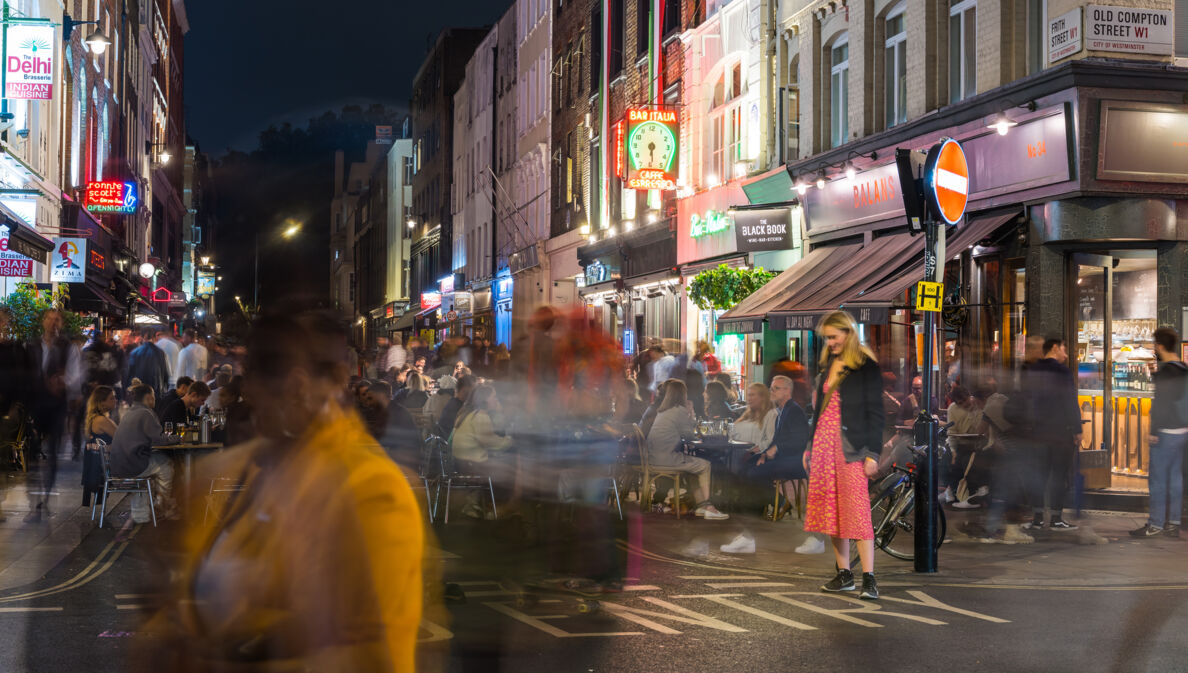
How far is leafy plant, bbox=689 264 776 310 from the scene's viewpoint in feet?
74.8

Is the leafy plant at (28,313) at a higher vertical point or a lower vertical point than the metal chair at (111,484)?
higher

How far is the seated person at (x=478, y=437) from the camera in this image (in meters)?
12.0

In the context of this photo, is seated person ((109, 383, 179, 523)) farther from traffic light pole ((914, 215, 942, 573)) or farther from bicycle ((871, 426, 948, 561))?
traffic light pole ((914, 215, 942, 573))

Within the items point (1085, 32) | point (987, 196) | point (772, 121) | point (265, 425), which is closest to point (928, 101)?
point (987, 196)

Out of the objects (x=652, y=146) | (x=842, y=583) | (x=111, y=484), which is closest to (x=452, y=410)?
(x=111, y=484)

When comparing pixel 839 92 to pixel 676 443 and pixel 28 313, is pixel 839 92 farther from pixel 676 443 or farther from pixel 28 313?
pixel 28 313

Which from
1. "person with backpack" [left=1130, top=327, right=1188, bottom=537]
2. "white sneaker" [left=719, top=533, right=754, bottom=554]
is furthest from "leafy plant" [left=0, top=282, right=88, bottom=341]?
"person with backpack" [left=1130, top=327, right=1188, bottom=537]

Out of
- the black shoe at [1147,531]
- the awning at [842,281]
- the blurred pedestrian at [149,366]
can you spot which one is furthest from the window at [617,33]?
the black shoe at [1147,531]

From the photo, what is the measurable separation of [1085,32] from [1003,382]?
14.3 feet

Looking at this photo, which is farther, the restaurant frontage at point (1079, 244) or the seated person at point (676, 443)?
the restaurant frontage at point (1079, 244)

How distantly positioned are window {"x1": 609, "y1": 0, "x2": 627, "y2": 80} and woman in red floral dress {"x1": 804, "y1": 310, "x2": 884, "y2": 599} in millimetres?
25432

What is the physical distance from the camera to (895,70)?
2011 centimetres

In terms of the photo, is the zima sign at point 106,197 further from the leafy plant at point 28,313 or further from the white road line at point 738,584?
the white road line at point 738,584

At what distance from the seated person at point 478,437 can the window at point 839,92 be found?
11.5 meters
